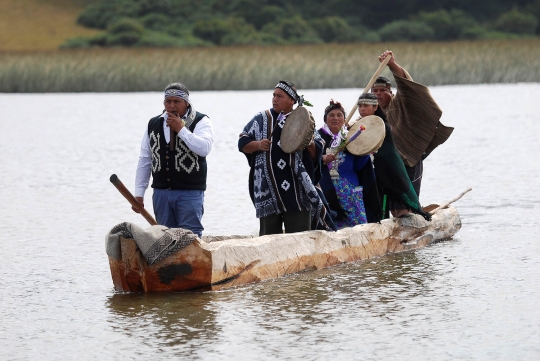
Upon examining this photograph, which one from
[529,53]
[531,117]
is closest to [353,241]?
[531,117]

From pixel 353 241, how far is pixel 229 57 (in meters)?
26.4

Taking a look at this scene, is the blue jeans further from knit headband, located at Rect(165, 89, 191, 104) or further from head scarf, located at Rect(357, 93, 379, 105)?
head scarf, located at Rect(357, 93, 379, 105)

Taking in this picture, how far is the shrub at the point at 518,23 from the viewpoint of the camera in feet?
186

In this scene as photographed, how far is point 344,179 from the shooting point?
9656 mm

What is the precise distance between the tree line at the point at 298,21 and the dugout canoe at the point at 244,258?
45817 millimetres

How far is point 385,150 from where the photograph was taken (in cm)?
978

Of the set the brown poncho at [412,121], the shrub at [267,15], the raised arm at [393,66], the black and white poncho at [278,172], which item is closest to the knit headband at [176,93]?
the black and white poncho at [278,172]

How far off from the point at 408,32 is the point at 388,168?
48636 mm

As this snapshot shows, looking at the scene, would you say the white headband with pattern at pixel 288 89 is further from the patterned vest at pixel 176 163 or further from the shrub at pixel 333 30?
the shrub at pixel 333 30

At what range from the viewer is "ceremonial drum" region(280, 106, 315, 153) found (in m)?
8.38

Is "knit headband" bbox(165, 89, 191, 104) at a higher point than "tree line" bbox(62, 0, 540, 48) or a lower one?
lower

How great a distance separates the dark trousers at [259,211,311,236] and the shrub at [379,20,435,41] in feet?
160

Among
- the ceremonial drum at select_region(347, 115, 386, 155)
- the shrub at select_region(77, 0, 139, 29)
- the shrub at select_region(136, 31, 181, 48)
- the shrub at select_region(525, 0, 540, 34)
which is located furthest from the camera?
the shrub at select_region(77, 0, 139, 29)

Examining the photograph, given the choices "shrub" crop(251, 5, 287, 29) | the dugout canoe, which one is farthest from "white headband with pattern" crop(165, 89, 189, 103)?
"shrub" crop(251, 5, 287, 29)
